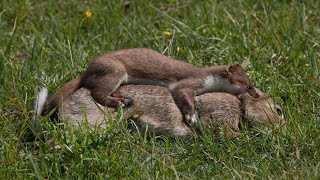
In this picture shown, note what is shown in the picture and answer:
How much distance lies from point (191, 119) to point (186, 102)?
18 centimetres

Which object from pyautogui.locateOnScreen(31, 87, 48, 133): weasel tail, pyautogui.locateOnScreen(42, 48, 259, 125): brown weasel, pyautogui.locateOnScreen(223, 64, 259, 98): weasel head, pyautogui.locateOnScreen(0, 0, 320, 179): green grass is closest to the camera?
pyautogui.locateOnScreen(0, 0, 320, 179): green grass

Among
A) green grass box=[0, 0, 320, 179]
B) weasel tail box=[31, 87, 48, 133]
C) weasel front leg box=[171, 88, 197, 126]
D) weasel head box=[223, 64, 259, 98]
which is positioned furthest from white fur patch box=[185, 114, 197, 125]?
weasel tail box=[31, 87, 48, 133]

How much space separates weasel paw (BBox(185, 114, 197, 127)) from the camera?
7.61 meters

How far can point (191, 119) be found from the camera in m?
7.64

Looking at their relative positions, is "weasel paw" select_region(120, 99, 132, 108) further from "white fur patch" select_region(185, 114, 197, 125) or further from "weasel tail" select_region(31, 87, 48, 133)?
"weasel tail" select_region(31, 87, 48, 133)

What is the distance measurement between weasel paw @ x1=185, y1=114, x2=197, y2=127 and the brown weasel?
2 centimetres

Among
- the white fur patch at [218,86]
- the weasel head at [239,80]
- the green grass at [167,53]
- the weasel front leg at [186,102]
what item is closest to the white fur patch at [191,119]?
the weasel front leg at [186,102]

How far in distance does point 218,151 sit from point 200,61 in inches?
86.6

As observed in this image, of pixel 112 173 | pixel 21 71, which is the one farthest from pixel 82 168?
pixel 21 71

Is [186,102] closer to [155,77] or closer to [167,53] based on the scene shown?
[155,77]

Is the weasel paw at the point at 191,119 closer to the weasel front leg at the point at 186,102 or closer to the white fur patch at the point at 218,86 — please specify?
the weasel front leg at the point at 186,102

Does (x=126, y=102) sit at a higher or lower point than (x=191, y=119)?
higher

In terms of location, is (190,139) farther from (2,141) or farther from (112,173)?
(2,141)

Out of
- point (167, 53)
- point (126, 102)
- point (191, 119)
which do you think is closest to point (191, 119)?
point (191, 119)
